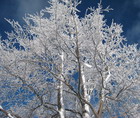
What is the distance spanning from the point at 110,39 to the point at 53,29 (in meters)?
2.21

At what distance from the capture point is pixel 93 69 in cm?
619

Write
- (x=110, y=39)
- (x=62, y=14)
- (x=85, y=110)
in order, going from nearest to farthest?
(x=85, y=110), (x=62, y=14), (x=110, y=39)

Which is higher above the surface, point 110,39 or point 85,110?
point 110,39

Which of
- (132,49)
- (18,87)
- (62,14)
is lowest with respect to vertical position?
(18,87)

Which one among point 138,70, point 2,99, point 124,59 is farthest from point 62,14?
point 2,99

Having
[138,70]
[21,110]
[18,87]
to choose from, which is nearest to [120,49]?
[138,70]

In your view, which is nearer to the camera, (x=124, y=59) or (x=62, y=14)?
(x=62, y=14)

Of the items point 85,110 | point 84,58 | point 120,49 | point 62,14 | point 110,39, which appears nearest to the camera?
point 85,110

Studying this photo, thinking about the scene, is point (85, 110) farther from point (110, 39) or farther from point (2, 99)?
point (2, 99)

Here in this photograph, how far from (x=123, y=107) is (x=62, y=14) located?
14.1ft

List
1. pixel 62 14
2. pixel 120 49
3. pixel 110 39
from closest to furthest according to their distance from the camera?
pixel 62 14 → pixel 110 39 → pixel 120 49

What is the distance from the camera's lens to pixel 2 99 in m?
5.85

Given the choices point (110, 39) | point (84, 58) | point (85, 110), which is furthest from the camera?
point (84, 58)

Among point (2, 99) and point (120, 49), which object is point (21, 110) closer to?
point (2, 99)
